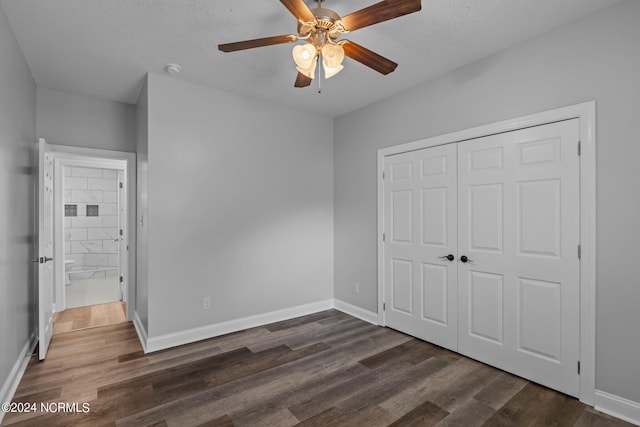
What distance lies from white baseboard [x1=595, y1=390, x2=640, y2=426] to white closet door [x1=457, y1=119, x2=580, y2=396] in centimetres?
15

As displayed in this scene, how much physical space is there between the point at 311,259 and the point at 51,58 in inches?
134

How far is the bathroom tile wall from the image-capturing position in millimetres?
6695

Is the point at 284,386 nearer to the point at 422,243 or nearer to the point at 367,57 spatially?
the point at 422,243

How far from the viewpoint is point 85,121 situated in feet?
12.1

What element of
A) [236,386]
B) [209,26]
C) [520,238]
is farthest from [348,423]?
[209,26]

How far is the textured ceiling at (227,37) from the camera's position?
2146 mm

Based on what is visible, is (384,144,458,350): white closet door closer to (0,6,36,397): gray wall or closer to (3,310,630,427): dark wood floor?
(3,310,630,427): dark wood floor

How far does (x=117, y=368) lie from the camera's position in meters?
2.74

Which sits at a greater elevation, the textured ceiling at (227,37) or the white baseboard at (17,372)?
the textured ceiling at (227,37)

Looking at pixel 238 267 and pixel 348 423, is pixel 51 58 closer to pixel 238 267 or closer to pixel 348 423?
pixel 238 267

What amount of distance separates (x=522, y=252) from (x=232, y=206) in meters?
2.93

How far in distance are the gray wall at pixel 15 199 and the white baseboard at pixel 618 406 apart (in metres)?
4.08

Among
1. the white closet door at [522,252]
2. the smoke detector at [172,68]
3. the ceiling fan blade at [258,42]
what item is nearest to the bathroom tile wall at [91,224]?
the smoke detector at [172,68]

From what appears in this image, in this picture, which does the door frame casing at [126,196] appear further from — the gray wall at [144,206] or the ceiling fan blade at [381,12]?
the ceiling fan blade at [381,12]
